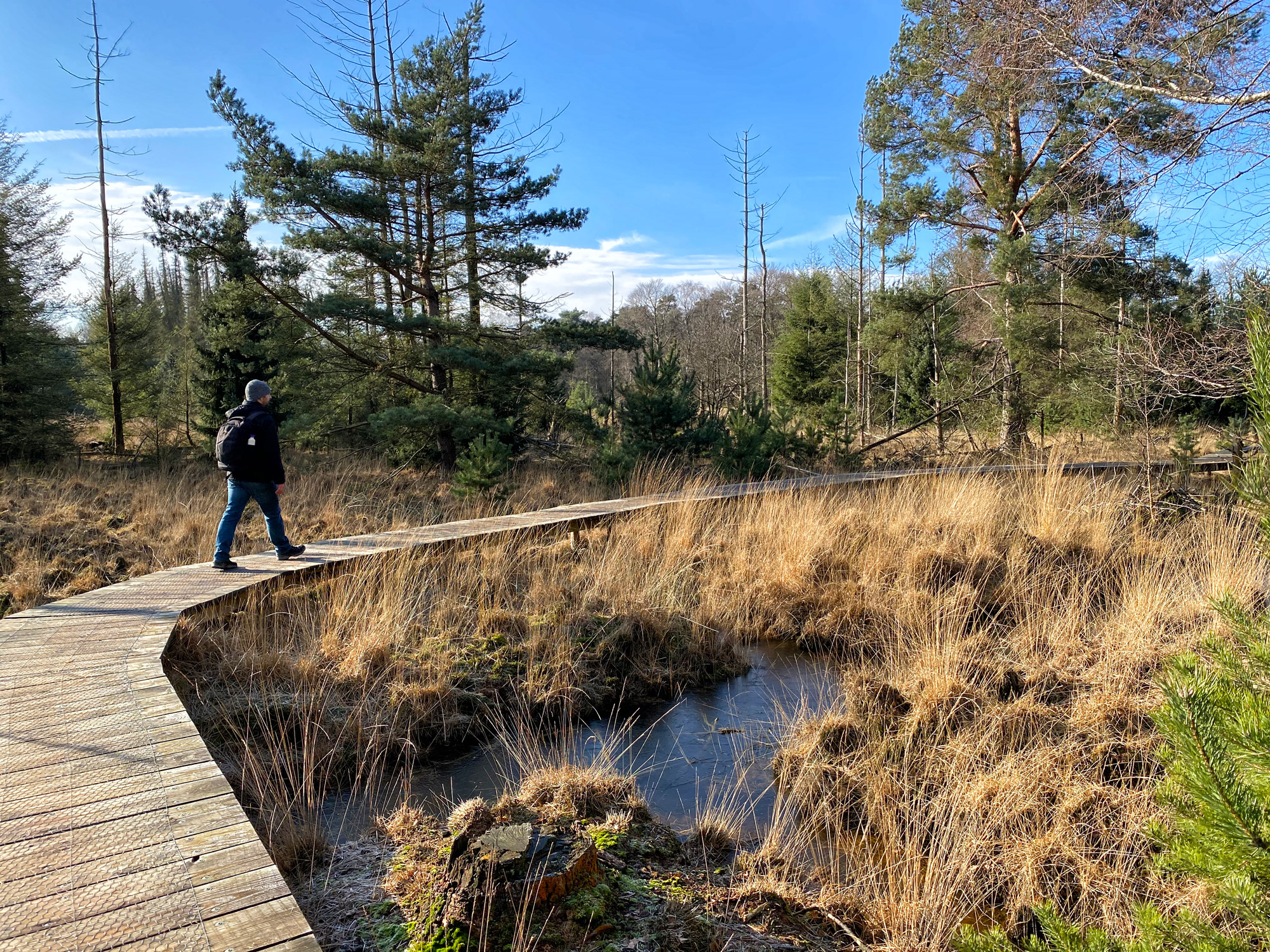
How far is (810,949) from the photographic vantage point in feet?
9.76

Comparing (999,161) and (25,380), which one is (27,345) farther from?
(999,161)

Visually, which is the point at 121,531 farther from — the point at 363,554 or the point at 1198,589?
the point at 1198,589

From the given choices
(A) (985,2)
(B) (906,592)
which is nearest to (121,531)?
(B) (906,592)

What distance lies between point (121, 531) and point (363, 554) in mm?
4211

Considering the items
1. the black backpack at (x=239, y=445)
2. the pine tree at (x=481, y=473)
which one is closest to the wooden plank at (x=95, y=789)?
the black backpack at (x=239, y=445)

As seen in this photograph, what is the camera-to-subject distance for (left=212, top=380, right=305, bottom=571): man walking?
6.47 m

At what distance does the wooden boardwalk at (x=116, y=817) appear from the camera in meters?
Result: 2.09

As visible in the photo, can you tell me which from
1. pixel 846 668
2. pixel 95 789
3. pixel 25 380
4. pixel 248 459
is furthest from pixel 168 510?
pixel 846 668

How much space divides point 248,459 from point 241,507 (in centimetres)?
46

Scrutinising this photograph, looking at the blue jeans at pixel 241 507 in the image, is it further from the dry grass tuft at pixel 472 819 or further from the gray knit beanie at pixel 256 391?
the dry grass tuft at pixel 472 819

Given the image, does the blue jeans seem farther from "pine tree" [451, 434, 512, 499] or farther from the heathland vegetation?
"pine tree" [451, 434, 512, 499]

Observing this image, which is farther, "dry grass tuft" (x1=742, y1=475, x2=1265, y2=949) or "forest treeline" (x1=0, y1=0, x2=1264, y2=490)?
"forest treeline" (x1=0, y1=0, x2=1264, y2=490)

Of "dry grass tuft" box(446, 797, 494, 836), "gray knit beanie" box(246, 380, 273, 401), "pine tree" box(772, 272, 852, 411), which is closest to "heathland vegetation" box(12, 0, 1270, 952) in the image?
"dry grass tuft" box(446, 797, 494, 836)

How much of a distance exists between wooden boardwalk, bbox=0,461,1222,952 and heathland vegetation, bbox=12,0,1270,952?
2.14 feet
